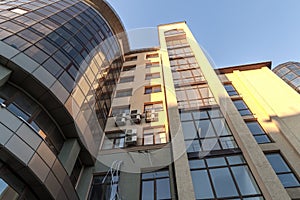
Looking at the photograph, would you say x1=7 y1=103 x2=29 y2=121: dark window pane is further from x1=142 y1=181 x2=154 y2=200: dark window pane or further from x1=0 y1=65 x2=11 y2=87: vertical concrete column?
x1=142 y1=181 x2=154 y2=200: dark window pane

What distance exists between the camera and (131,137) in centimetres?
1188

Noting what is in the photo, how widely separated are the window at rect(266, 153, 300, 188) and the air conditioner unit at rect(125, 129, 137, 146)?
22.8 feet

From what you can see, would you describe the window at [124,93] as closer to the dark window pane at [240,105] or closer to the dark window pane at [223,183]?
the dark window pane at [240,105]

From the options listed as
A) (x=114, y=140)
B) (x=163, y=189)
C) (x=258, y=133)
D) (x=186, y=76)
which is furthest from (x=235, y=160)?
(x=186, y=76)

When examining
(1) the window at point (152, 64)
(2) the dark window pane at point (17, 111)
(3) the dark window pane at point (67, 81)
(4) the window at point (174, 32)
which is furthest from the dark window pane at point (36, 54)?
(4) the window at point (174, 32)

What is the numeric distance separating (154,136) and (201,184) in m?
4.33

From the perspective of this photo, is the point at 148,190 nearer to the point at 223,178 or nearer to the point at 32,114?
the point at 223,178

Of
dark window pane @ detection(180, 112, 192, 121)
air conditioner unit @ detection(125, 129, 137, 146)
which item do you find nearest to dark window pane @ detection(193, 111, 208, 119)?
dark window pane @ detection(180, 112, 192, 121)

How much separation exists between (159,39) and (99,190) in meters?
18.3

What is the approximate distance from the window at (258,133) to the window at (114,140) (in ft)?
24.5

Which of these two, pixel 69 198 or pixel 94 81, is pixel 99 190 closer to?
pixel 69 198

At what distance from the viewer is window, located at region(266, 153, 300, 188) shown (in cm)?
908

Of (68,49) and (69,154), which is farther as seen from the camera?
(68,49)

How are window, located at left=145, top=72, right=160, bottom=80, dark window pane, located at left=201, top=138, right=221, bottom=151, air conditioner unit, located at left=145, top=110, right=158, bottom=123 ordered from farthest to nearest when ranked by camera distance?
window, located at left=145, top=72, right=160, bottom=80
air conditioner unit, located at left=145, top=110, right=158, bottom=123
dark window pane, located at left=201, top=138, right=221, bottom=151
